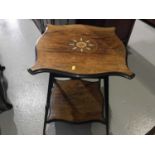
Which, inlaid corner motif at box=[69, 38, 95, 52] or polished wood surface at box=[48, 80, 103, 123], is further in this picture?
polished wood surface at box=[48, 80, 103, 123]

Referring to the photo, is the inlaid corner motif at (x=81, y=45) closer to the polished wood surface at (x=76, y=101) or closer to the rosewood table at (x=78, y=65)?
the rosewood table at (x=78, y=65)

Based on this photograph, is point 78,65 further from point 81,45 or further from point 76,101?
point 76,101

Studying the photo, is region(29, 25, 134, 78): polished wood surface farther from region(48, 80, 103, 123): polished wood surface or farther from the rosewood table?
region(48, 80, 103, 123): polished wood surface

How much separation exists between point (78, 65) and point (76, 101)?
501mm

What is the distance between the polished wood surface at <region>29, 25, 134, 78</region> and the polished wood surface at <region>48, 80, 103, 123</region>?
45cm

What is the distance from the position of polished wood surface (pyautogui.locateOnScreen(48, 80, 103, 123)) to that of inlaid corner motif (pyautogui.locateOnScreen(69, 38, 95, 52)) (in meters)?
0.45

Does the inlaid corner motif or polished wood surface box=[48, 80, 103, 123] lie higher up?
the inlaid corner motif

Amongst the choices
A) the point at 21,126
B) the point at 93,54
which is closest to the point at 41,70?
the point at 93,54

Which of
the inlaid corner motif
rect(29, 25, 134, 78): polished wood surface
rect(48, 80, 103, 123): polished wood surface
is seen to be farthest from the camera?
rect(48, 80, 103, 123): polished wood surface

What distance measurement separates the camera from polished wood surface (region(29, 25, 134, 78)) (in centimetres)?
96

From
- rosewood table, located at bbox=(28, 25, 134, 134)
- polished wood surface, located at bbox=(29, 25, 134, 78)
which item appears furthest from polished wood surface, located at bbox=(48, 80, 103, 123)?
polished wood surface, located at bbox=(29, 25, 134, 78)

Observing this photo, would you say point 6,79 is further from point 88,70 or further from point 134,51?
point 134,51

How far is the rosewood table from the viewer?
962mm

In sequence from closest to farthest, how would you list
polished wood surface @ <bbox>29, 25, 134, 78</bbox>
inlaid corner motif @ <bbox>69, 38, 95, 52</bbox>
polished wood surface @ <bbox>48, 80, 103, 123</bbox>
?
polished wood surface @ <bbox>29, 25, 134, 78</bbox>
inlaid corner motif @ <bbox>69, 38, 95, 52</bbox>
polished wood surface @ <bbox>48, 80, 103, 123</bbox>
